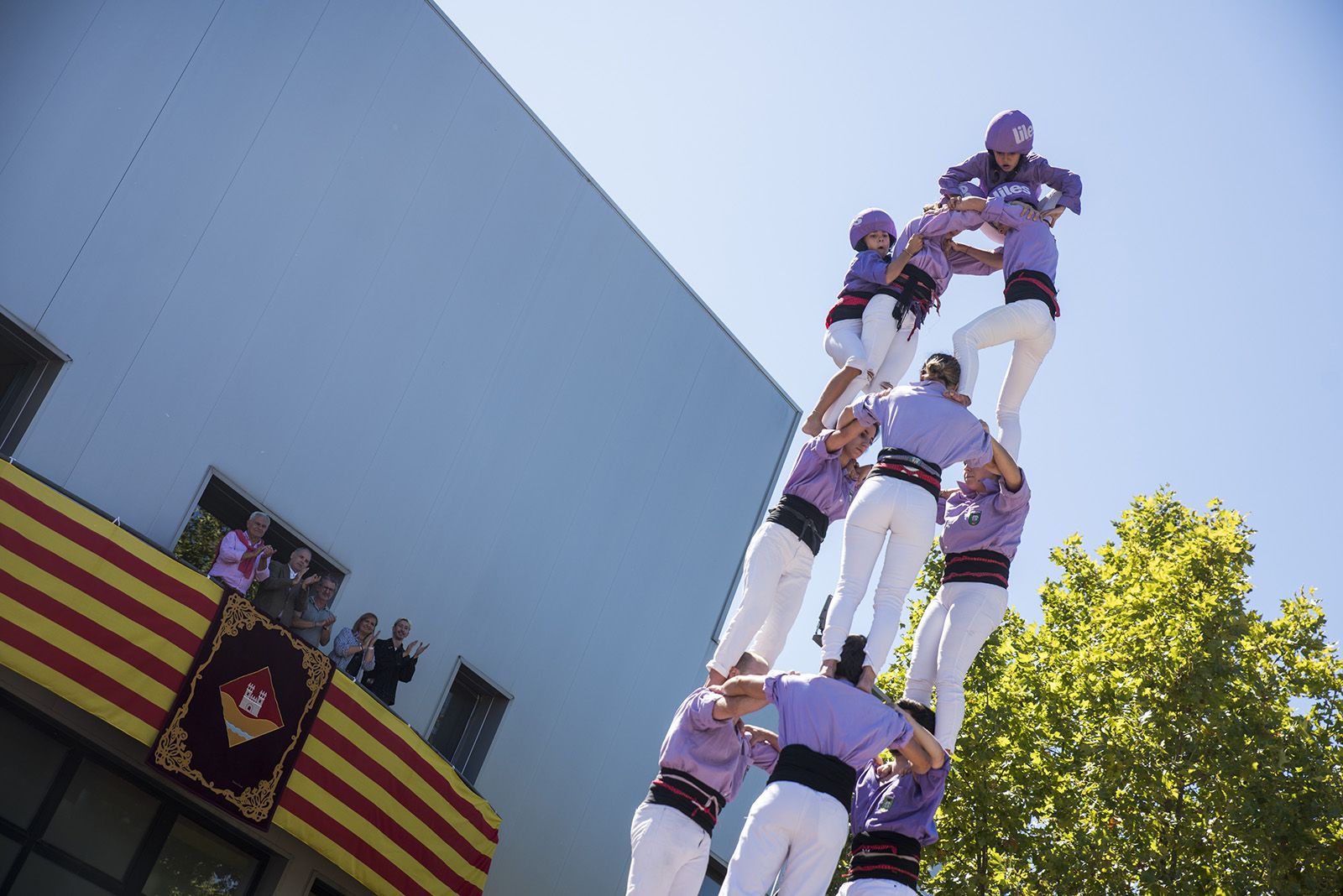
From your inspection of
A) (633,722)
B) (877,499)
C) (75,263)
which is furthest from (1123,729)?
(75,263)

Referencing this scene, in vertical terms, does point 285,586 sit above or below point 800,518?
below

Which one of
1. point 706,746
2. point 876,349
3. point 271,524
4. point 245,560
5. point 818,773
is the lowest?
point 818,773

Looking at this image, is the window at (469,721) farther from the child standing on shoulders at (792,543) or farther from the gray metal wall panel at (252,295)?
the child standing on shoulders at (792,543)

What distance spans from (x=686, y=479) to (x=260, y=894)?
795cm

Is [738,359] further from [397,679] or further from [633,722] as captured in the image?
[397,679]

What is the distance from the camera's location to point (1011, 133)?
1078cm

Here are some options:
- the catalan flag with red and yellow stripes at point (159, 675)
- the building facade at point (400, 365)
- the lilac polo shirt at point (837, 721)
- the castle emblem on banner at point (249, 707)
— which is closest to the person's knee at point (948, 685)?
the lilac polo shirt at point (837, 721)

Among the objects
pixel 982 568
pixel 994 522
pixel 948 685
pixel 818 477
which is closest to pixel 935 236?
pixel 818 477

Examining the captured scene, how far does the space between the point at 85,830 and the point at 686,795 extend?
536cm

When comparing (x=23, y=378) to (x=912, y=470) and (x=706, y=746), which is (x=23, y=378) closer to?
(x=706, y=746)

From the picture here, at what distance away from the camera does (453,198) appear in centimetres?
1459

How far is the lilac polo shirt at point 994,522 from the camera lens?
9.43 m

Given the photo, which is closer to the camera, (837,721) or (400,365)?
(837,721)

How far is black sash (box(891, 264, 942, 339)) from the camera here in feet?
36.1
